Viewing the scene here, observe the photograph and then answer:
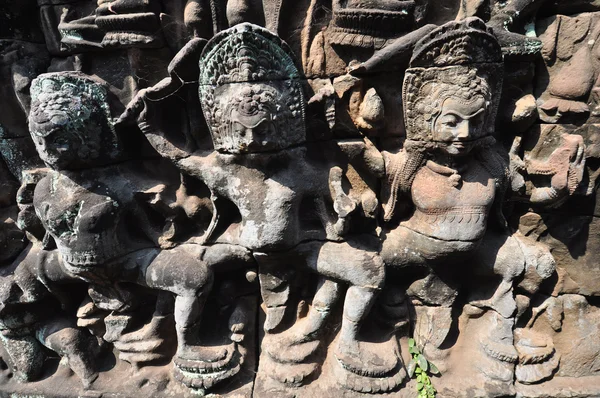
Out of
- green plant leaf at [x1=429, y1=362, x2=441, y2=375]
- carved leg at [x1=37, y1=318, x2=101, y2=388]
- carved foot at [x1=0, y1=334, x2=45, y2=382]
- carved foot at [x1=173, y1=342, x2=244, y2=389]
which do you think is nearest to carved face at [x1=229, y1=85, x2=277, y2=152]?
carved foot at [x1=173, y1=342, x2=244, y2=389]

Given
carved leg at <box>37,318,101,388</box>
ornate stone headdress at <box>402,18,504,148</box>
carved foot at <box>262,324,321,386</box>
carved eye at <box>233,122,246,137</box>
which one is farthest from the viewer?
carved leg at <box>37,318,101,388</box>

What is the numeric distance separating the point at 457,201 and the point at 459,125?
0.47m

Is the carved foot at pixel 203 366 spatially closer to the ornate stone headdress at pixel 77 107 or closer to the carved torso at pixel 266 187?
the carved torso at pixel 266 187

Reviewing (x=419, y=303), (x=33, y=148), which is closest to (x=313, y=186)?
(x=419, y=303)

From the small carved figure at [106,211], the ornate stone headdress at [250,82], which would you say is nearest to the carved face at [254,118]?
the ornate stone headdress at [250,82]

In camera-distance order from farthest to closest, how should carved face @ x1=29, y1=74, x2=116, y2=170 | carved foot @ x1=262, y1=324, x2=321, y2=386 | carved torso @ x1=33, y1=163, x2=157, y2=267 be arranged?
carved foot @ x1=262, y1=324, x2=321, y2=386, carved torso @ x1=33, y1=163, x2=157, y2=267, carved face @ x1=29, y1=74, x2=116, y2=170

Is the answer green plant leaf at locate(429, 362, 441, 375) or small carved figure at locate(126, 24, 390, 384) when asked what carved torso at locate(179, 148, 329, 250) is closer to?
small carved figure at locate(126, 24, 390, 384)

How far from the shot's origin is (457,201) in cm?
218

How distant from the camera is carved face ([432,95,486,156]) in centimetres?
194

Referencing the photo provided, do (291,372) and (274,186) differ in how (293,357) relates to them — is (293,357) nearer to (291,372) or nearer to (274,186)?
(291,372)

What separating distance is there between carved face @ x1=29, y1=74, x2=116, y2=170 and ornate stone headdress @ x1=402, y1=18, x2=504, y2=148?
191 centimetres

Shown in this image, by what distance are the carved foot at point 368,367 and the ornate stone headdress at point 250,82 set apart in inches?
55.2

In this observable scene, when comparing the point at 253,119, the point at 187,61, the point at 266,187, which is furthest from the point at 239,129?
the point at 187,61

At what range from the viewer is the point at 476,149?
2176mm
